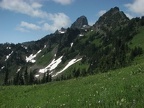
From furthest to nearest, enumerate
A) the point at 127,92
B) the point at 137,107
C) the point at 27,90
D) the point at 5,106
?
the point at 27,90 < the point at 5,106 < the point at 127,92 < the point at 137,107

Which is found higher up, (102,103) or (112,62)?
(112,62)

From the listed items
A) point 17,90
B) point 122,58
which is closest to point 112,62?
point 122,58

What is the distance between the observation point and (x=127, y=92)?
51.8 ft

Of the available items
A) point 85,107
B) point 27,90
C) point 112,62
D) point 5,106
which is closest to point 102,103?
point 85,107

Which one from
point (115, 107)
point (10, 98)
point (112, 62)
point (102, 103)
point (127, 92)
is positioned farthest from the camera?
point (112, 62)

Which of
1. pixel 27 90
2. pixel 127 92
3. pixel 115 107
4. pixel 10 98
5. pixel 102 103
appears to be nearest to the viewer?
pixel 115 107

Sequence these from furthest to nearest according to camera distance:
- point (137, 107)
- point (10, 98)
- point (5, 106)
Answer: point (10, 98)
point (5, 106)
point (137, 107)

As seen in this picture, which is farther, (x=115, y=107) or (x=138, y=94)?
(x=138, y=94)

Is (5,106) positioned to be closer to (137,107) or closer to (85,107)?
(85,107)

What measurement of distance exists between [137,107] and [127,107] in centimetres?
63

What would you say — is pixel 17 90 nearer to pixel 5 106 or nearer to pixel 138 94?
pixel 5 106

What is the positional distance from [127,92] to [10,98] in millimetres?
19640

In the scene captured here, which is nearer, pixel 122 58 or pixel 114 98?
pixel 114 98

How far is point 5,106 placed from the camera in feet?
94.0
